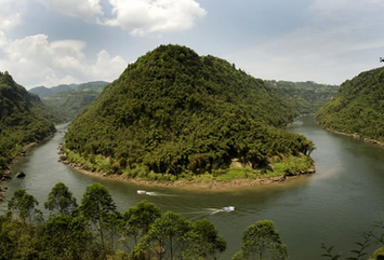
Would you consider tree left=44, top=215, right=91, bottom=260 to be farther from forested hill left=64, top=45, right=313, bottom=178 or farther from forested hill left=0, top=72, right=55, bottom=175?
forested hill left=0, top=72, right=55, bottom=175

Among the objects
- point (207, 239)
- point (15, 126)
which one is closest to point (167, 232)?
point (207, 239)

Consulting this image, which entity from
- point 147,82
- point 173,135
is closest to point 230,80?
point 147,82

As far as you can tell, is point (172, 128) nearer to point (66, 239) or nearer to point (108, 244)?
point (108, 244)

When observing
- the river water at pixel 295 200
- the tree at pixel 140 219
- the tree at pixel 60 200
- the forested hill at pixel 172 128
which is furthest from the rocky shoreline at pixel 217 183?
the tree at pixel 140 219

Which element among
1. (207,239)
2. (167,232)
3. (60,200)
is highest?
(60,200)

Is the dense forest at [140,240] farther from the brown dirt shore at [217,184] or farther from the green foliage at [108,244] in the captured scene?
the brown dirt shore at [217,184]

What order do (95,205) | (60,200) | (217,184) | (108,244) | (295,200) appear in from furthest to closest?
(217,184) < (295,200) < (60,200) < (95,205) < (108,244)
